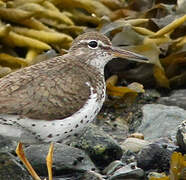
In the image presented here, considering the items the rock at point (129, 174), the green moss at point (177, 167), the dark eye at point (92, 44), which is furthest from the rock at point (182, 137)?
the dark eye at point (92, 44)

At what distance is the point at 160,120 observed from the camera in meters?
7.61

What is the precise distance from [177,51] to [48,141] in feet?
11.1

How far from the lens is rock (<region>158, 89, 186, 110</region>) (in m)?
8.20

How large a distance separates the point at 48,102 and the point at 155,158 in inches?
47.4

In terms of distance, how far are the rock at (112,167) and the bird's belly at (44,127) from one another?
0.75m

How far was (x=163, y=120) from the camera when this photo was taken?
24.9ft

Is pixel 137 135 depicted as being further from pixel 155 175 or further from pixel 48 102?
pixel 48 102

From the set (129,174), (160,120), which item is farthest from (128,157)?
(160,120)

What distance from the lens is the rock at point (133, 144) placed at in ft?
22.7

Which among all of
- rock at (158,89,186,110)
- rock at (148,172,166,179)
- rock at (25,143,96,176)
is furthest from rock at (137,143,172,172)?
rock at (158,89,186,110)

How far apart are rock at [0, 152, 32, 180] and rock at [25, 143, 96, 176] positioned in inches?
12.1

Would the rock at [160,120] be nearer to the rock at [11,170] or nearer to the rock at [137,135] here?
the rock at [137,135]

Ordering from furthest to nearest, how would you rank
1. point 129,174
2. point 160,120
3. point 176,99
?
point 176,99
point 160,120
point 129,174

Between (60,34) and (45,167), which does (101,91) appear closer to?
(45,167)
